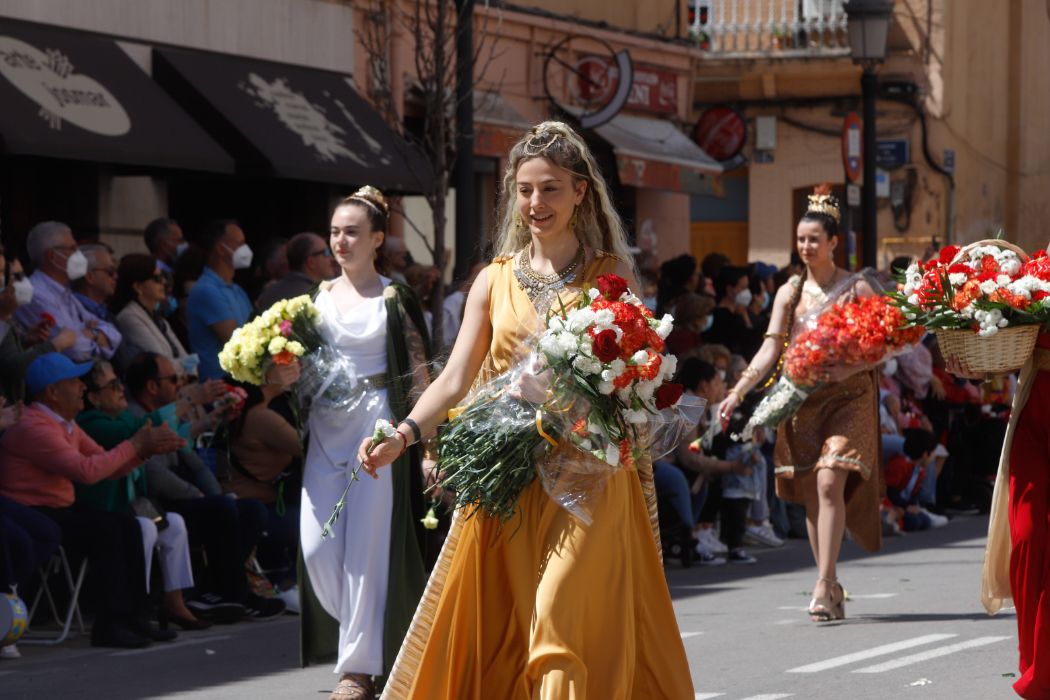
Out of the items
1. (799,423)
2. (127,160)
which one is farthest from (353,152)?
(799,423)

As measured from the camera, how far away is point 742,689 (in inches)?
361

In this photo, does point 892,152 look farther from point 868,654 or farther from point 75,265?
point 868,654

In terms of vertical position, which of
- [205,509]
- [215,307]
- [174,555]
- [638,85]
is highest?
[638,85]

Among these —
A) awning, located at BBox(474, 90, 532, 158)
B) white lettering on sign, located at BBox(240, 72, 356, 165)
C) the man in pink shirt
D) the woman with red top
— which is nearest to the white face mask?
the man in pink shirt

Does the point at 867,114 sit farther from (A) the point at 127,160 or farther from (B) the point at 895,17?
(B) the point at 895,17

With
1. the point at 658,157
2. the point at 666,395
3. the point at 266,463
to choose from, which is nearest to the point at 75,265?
the point at 266,463

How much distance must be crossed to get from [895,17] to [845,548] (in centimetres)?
1873

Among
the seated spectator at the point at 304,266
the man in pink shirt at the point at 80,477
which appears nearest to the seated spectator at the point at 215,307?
the seated spectator at the point at 304,266

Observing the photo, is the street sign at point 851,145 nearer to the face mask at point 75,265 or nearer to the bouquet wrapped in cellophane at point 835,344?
the bouquet wrapped in cellophane at point 835,344

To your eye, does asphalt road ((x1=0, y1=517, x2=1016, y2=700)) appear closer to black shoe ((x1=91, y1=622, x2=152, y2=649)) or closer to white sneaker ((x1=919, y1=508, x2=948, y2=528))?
black shoe ((x1=91, y1=622, x2=152, y2=649))

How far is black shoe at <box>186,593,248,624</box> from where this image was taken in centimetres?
1188

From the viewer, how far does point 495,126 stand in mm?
22094

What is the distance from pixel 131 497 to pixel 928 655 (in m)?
4.24

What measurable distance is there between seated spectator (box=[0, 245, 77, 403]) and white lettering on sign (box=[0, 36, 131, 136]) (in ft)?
13.4
